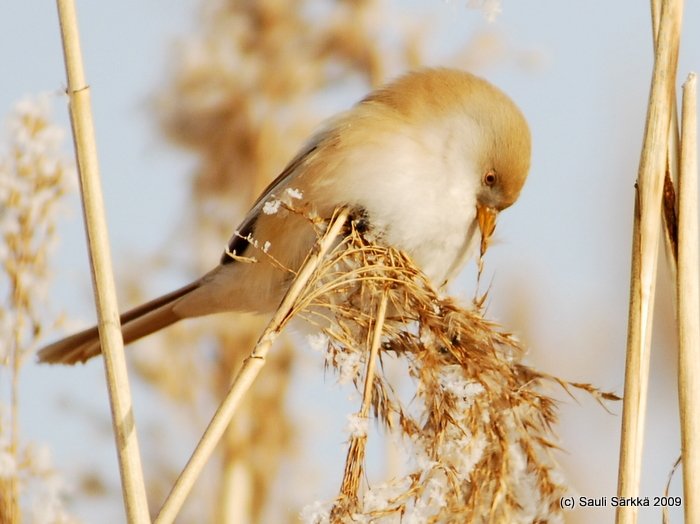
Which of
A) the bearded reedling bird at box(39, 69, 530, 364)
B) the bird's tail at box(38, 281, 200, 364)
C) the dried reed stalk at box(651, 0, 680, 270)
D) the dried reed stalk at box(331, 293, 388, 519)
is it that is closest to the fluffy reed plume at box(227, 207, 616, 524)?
the dried reed stalk at box(331, 293, 388, 519)

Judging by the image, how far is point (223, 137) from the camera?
127 inches

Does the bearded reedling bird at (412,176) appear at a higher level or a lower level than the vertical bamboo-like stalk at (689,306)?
higher

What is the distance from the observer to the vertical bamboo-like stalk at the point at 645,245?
148 cm

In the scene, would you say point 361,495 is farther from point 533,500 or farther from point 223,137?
point 223,137

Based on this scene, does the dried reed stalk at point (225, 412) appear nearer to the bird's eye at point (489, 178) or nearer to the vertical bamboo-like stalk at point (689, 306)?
the vertical bamboo-like stalk at point (689, 306)

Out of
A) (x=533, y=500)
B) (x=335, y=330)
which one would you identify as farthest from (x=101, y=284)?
(x=533, y=500)

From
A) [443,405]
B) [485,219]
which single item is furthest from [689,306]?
[485,219]

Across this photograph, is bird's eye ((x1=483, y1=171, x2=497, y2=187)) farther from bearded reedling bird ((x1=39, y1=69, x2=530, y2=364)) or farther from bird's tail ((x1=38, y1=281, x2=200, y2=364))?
bird's tail ((x1=38, y1=281, x2=200, y2=364))

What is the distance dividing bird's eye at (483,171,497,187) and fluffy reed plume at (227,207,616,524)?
2.59ft

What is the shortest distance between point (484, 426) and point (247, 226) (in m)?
1.33

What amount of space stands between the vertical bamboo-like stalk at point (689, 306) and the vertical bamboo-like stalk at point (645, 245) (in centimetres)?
4

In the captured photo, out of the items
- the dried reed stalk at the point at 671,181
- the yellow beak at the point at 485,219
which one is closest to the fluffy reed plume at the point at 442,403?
the dried reed stalk at the point at 671,181

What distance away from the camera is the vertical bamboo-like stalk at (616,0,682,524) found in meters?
1.48

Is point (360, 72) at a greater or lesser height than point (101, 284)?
greater
